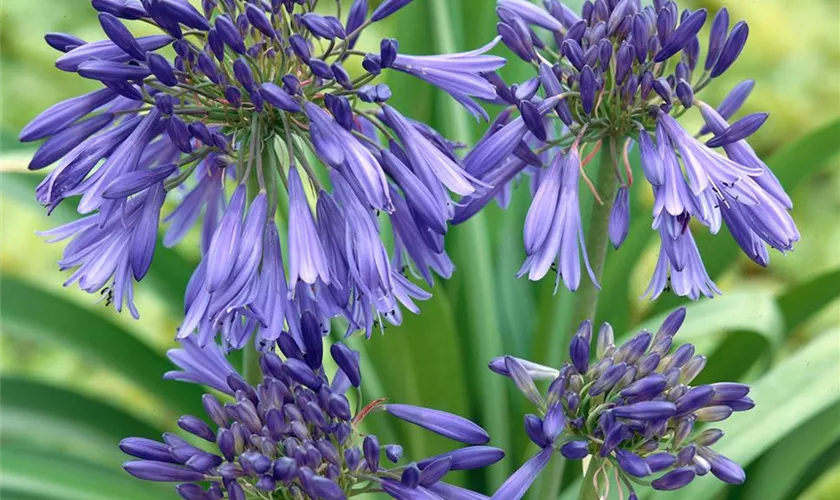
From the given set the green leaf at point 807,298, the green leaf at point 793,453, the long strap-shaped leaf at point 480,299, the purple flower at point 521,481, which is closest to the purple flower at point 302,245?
the purple flower at point 521,481

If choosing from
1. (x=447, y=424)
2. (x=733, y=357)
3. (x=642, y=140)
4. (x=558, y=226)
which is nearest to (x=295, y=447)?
(x=447, y=424)

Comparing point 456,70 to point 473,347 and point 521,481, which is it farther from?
point 473,347

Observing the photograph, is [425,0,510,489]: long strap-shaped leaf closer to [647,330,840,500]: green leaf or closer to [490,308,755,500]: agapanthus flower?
[647,330,840,500]: green leaf

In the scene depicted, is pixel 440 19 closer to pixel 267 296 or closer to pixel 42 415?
pixel 267 296

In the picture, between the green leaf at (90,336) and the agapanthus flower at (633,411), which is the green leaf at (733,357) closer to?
the agapanthus flower at (633,411)

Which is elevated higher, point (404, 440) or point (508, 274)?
point (508, 274)

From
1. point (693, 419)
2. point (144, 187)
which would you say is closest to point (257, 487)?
point (144, 187)
